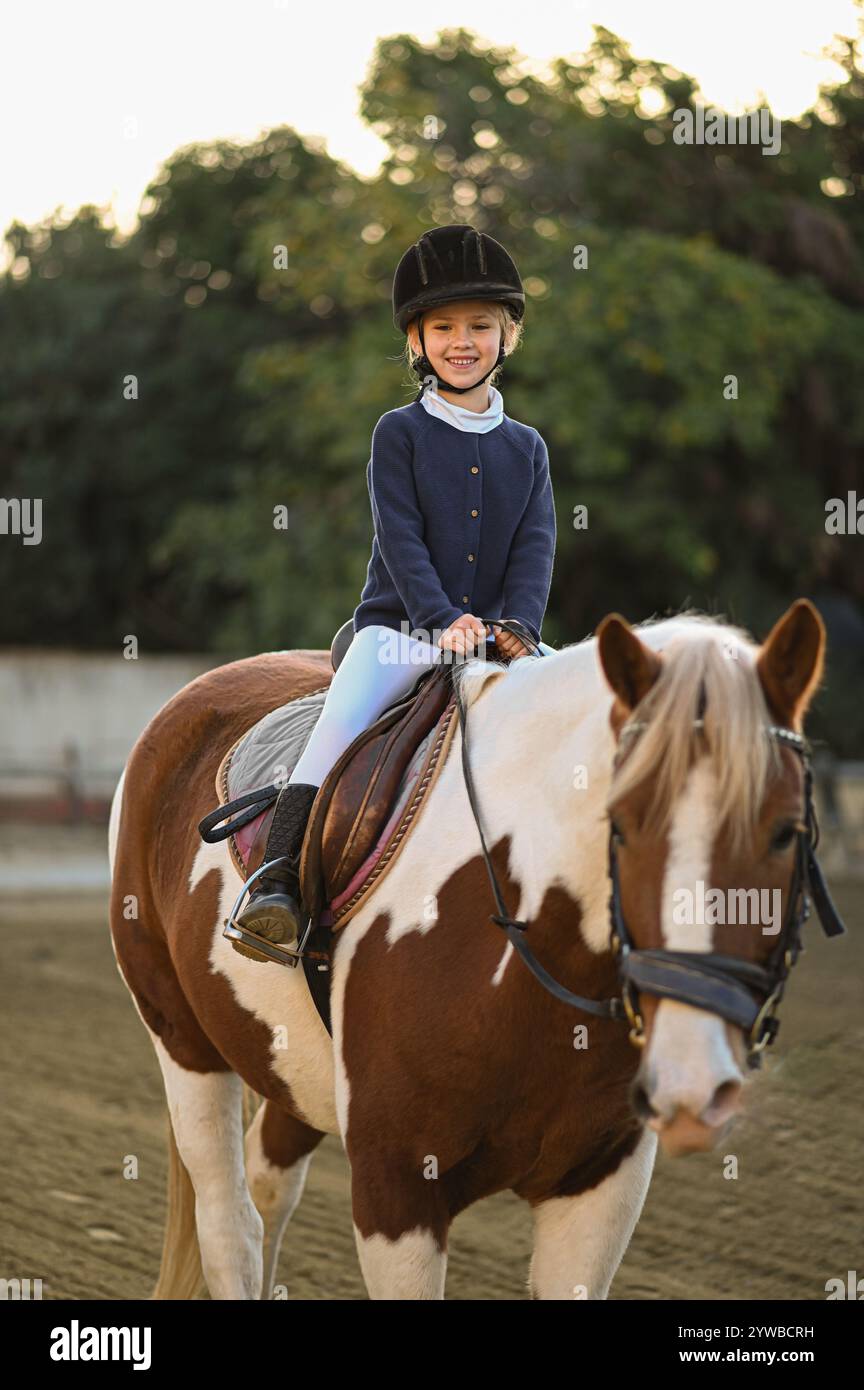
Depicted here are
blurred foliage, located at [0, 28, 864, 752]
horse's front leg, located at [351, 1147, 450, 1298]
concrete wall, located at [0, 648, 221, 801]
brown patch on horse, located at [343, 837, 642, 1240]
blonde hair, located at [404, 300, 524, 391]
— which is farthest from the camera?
concrete wall, located at [0, 648, 221, 801]

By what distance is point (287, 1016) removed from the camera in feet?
10.3

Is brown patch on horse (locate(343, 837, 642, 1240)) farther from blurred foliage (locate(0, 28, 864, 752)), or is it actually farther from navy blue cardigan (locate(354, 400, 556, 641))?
blurred foliage (locate(0, 28, 864, 752))

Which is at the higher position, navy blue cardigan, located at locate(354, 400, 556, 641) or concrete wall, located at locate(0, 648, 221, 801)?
concrete wall, located at locate(0, 648, 221, 801)

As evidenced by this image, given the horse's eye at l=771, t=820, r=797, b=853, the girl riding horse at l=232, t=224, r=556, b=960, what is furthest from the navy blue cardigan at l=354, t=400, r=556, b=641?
the horse's eye at l=771, t=820, r=797, b=853

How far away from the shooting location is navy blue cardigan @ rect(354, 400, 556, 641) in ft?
10.0

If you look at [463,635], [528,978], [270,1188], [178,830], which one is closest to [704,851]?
[528,978]

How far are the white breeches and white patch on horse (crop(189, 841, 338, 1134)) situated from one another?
0.43m

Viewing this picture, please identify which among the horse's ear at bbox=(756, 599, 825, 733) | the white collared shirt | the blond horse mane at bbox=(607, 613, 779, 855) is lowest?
the blond horse mane at bbox=(607, 613, 779, 855)

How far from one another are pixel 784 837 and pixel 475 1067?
2.48 feet

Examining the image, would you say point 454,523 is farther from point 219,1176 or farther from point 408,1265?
point 219,1176

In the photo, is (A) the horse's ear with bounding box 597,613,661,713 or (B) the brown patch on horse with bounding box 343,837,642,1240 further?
(B) the brown patch on horse with bounding box 343,837,642,1240

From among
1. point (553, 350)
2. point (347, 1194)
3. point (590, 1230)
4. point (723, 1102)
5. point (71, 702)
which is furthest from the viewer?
point (71, 702)

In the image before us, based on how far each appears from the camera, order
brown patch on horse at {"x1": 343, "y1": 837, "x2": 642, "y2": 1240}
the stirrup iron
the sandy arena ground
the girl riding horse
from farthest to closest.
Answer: the sandy arena ground → the girl riding horse → the stirrup iron → brown patch on horse at {"x1": 343, "y1": 837, "x2": 642, "y2": 1240}

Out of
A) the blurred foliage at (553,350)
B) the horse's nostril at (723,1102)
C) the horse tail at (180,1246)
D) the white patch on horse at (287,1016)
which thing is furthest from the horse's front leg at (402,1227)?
the blurred foliage at (553,350)
